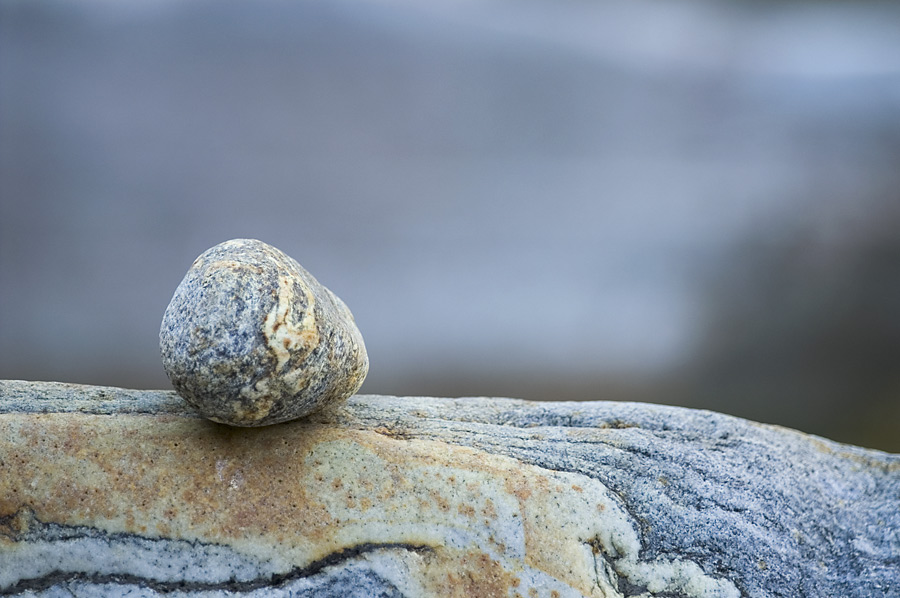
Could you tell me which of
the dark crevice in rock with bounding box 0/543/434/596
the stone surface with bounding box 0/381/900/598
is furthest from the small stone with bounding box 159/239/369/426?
the dark crevice in rock with bounding box 0/543/434/596

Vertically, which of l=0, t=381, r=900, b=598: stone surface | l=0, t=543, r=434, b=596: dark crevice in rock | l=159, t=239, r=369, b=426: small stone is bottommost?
l=0, t=543, r=434, b=596: dark crevice in rock

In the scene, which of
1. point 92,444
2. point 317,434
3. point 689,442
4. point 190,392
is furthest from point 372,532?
point 689,442

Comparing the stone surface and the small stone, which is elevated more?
the small stone

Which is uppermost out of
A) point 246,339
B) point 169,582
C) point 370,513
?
point 246,339

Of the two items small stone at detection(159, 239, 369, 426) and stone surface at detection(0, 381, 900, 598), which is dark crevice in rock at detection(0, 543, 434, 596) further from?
small stone at detection(159, 239, 369, 426)

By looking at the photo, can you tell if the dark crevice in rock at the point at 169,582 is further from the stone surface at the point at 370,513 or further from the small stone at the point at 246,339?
the small stone at the point at 246,339
